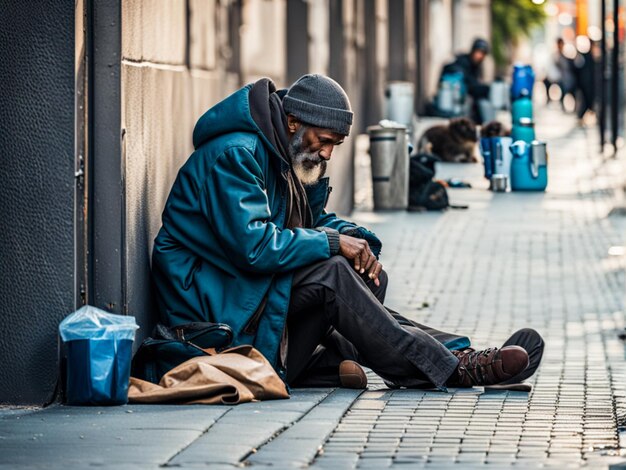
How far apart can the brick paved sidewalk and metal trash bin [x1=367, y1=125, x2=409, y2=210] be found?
385 centimetres

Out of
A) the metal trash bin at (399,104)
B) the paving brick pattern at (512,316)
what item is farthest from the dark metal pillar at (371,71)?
the paving brick pattern at (512,316)

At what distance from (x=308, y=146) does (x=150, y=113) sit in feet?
3.03

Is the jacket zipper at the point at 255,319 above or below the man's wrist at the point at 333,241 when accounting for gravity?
below

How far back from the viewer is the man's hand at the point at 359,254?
22.4 feet

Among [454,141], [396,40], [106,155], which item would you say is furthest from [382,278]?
[396,40]

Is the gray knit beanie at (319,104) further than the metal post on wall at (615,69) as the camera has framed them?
No

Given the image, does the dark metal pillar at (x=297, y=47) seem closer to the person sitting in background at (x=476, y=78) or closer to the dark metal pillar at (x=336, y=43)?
the dark metal pillar at (x=336, y=43)

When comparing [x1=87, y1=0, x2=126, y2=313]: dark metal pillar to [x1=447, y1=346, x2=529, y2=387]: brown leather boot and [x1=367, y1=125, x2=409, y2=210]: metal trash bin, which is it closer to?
[x1=447, y1=346, x2=529, y2=387]: brown leather boot

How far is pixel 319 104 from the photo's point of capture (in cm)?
685

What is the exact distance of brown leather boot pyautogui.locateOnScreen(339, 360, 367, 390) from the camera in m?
7.04

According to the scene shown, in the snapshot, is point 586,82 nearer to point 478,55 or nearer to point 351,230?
point 478,55

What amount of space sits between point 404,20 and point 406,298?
1810 cm

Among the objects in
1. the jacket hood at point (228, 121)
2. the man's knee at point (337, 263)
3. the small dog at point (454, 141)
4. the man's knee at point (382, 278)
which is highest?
the jacket hood at point (228, 121)

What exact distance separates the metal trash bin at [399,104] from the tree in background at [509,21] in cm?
2577
